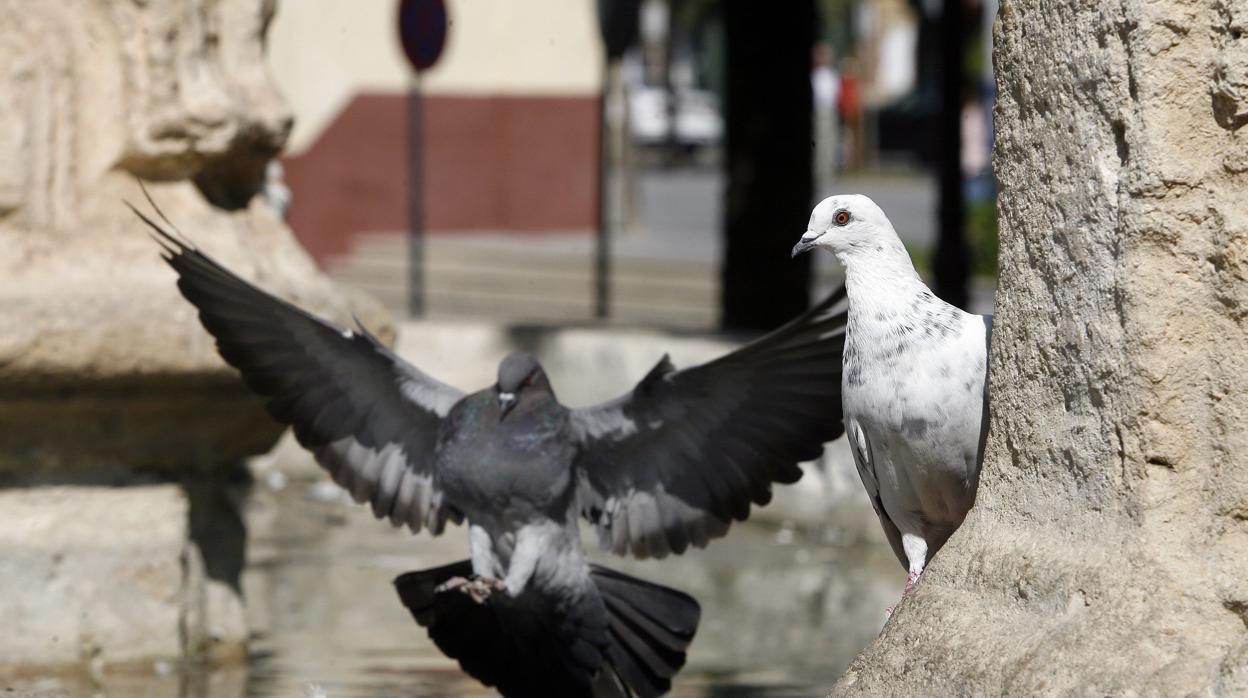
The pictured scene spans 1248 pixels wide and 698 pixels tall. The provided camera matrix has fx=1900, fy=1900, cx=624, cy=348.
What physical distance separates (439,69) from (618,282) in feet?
7.01

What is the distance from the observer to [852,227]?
329cm

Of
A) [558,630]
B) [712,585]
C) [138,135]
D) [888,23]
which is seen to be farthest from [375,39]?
[888,23]

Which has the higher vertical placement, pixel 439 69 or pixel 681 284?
pixel 439 69

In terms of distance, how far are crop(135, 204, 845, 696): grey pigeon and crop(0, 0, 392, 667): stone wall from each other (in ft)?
1.36

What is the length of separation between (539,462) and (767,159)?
5.23 metres

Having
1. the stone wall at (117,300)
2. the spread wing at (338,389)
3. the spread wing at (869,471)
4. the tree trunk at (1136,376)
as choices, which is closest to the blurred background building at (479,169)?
the stone wall at (117,300)

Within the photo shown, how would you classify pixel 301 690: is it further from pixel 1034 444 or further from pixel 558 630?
pixel 1034 444

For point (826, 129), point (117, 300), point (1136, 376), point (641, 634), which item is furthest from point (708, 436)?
point (826, 129)

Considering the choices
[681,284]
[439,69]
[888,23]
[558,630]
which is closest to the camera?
[558,630]

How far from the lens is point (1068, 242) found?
273 cm

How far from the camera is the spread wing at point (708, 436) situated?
422 centimetres

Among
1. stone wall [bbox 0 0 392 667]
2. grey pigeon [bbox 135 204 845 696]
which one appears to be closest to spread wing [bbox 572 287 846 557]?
grey pigeon [bbox 135 204 845 696]

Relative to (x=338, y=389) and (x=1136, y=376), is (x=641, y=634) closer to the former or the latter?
(x=338, y=389)

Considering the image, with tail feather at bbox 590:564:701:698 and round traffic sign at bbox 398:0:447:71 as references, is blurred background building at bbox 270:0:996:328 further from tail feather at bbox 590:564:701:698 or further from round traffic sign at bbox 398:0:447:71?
tail feather at bbox 590:564:701:698
